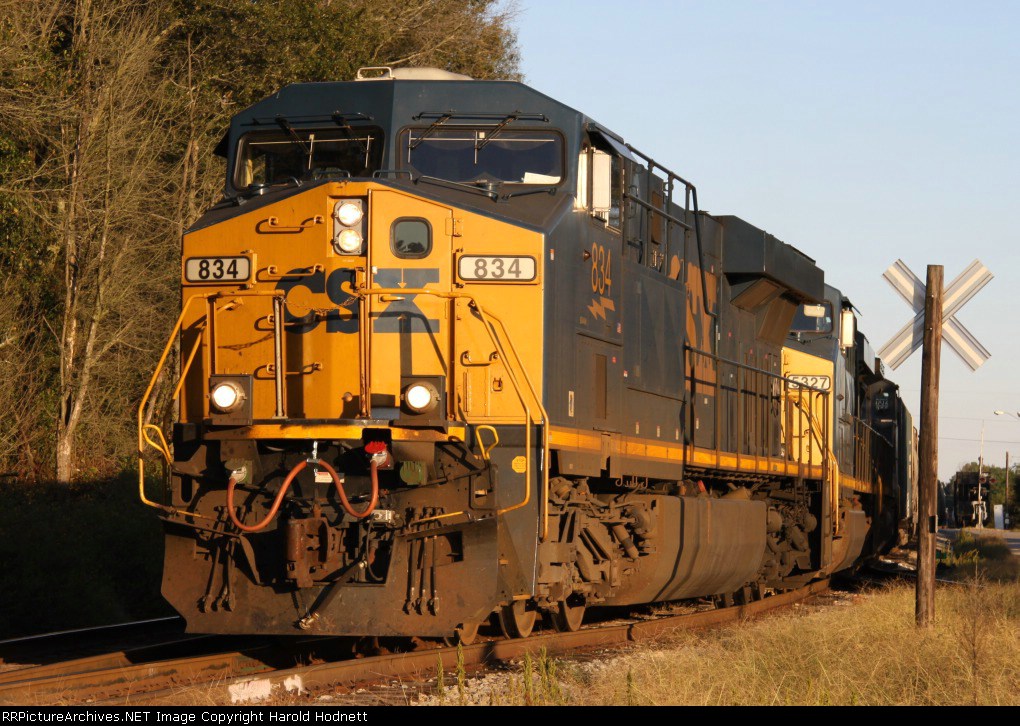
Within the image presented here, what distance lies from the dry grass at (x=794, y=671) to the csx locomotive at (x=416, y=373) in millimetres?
818

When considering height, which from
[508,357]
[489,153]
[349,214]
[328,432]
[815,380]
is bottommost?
[328,432]

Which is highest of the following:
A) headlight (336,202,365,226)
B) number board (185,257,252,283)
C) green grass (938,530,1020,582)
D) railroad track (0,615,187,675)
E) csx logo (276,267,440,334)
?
headlight (336,202,365,226)

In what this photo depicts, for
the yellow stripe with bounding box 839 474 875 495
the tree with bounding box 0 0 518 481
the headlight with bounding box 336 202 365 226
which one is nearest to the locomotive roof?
the headlight with bounding box 336 202 365 226

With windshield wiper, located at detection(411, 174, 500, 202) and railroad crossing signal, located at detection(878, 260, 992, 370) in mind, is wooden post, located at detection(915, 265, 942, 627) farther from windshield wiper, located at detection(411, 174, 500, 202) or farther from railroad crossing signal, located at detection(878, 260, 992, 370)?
windshield wiper, located at detection(411, 174, 500, 202)

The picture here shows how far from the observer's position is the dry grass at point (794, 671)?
748 cm

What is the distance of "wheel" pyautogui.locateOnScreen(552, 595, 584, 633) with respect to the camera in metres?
11.0

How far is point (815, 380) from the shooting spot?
1834 cm

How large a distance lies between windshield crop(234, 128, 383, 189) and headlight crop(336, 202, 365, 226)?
58 cm

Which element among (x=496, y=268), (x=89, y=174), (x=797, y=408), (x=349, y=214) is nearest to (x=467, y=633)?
(x=496, y=268)

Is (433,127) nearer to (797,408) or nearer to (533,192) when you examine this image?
(533,192)

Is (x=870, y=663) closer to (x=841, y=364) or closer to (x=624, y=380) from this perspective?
(x=624, y=380)

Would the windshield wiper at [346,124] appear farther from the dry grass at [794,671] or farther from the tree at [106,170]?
the tree at [106,170]

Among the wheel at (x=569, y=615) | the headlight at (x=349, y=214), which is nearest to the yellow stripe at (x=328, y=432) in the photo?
the headlight at (x=349, y=214)

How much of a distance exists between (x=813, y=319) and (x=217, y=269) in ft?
39.1
